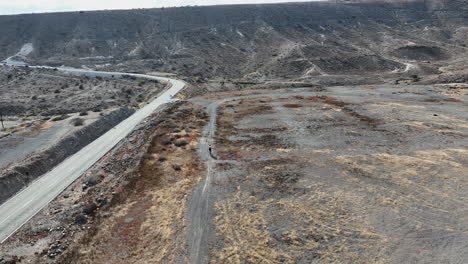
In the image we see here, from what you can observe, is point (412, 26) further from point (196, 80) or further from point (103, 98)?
point (103, 98)

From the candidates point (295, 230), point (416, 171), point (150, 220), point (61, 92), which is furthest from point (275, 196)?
point (61, 92)

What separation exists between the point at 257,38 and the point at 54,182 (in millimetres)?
126329

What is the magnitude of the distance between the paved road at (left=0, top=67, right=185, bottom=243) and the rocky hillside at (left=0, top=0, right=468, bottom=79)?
209 ft

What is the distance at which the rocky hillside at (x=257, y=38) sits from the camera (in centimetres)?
11731

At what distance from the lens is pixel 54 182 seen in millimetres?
36438

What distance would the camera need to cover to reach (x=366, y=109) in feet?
201

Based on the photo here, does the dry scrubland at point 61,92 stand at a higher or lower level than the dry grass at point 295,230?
higher

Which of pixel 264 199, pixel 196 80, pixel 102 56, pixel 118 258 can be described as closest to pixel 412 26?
pixel 196 80

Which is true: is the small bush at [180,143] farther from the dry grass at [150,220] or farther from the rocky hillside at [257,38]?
the rocky hillside at [257,38]

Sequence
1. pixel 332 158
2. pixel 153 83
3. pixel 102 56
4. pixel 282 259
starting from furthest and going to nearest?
1. pixel 102 56
2. pixel 153 83
3. pixel 332 158
4. pixel 282 259

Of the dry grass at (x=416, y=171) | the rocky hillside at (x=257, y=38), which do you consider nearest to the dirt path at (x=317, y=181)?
the dry grass at (x=416, y=171)

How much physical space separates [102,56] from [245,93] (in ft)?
283

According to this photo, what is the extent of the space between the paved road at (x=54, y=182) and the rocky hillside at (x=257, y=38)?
63583 millimetres

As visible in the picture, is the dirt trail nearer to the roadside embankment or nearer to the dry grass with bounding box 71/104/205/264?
the dry grass with bounding box 71/104/205/264
